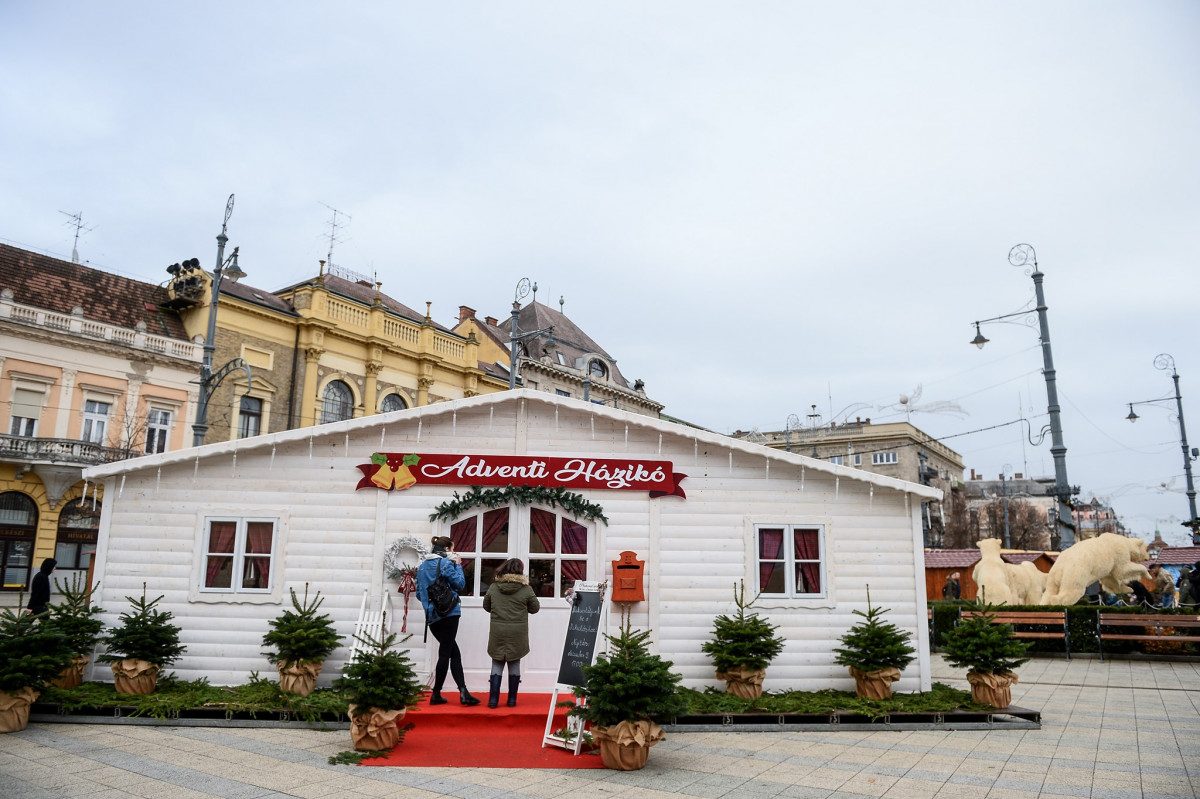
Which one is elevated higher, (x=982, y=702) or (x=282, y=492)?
(x=282, y=492)

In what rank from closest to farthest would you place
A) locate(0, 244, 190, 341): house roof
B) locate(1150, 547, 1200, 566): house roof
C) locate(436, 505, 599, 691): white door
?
1. locate(436, 505, 599, 691): white door
2. locate(0, 244, 190, 341): house roof
3. locate(1150, 547, 1200, 566): house roof

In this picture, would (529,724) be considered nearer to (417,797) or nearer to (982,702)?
(417,797)

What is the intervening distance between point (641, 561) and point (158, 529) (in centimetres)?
645

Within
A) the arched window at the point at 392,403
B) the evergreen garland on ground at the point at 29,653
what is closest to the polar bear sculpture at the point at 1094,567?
the evergreen garland on ground at the point at 29,653

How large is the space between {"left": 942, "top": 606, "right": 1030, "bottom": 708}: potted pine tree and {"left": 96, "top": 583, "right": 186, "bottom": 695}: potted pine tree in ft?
32.0

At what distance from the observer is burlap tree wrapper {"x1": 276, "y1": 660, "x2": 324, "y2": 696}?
9969 millimetres

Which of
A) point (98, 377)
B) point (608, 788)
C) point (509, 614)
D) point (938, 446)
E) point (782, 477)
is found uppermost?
point (938, 446)

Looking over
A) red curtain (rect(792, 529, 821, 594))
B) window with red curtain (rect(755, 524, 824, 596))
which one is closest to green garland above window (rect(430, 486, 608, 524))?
window with red curtain (rect(755, 524, 824, 596))

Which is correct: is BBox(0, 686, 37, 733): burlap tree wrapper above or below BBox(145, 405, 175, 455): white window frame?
below

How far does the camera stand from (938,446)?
77.8 meters

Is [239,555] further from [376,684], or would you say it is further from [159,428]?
[159,428]

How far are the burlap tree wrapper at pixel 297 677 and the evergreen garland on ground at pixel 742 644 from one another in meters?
4.92

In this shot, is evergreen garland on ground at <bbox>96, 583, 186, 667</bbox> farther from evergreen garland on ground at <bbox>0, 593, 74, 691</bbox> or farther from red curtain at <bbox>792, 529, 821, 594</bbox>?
red curtain at <bbox>792, 529, 821, 594</bbox>

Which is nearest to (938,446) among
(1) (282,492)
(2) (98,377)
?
(2) (98,377)
